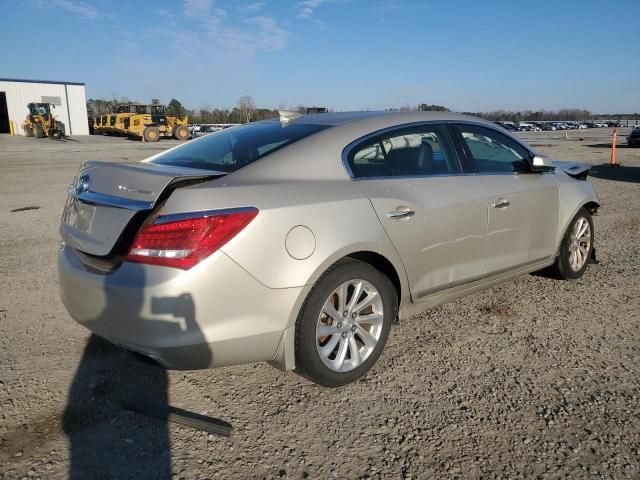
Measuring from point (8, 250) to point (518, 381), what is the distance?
230 inches

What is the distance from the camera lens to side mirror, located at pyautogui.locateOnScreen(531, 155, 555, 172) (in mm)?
4090

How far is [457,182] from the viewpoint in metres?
3.59

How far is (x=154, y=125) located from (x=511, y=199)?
3801 cm

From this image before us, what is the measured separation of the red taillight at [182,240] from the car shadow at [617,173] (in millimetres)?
12681

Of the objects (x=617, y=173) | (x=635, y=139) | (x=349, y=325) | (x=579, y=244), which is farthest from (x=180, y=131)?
(x=349, y=325)

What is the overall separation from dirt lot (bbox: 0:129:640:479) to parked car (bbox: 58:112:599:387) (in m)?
0.32

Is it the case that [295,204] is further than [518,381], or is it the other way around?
[518,381]

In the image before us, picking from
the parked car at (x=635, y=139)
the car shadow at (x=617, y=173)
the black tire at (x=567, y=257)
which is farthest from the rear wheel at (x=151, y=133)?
the black tire at (x=567, y=257)

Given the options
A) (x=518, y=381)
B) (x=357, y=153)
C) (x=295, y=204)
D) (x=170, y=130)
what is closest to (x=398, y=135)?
(x=357, y=153)

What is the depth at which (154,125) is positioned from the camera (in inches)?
1510

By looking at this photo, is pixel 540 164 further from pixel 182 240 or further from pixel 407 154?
pixel 182 240

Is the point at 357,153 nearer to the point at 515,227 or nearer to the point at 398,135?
the point at 398,135

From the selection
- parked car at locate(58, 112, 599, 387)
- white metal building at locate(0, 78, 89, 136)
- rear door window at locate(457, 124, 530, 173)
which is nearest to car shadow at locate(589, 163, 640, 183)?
rear door window at locate(457, 124, 530, 173)

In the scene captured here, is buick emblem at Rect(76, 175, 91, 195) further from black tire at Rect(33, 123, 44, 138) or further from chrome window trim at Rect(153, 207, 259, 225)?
black tire at Rect(33, 123, 44, 138)
